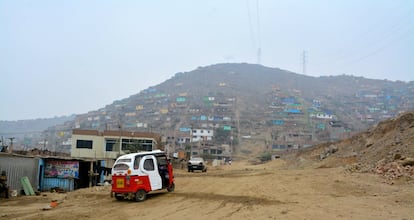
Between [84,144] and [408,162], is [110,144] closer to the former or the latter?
[84,144]

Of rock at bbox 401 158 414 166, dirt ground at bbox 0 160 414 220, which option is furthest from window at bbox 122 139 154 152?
rock at bbox 401 158 414 166

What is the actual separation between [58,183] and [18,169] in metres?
5.62

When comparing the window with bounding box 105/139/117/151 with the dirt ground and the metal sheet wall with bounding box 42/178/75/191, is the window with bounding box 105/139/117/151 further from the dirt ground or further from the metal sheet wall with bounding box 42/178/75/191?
the dirt ground

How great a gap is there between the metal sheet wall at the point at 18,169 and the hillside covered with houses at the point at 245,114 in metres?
62.3

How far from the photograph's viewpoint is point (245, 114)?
139125mm

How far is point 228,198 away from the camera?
15242mm

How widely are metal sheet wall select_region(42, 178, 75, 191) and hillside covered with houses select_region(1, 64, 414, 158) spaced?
58.3 m

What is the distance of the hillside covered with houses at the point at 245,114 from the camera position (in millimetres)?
107625

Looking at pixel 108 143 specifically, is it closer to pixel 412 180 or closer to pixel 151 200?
pixel 151 200

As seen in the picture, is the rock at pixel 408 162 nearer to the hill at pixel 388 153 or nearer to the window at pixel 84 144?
the hill at pixel 388 153

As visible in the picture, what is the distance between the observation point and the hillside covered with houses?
108m

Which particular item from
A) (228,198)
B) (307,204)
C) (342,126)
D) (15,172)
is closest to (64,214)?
(228,198)

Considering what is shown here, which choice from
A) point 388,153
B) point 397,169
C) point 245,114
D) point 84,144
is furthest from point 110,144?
point 245,114

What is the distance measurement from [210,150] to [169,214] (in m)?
80.4
